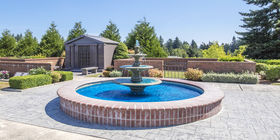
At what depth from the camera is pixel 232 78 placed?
1266 cm

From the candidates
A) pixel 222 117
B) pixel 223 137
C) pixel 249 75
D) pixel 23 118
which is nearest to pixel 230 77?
pixel 249 75

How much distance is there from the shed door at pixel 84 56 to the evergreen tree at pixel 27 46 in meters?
13.1

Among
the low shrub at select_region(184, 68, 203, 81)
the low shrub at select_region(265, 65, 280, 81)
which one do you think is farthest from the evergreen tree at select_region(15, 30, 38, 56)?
the low shrub at select_region(265, 65, 280, 81)

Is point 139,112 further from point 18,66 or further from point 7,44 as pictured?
point 7,44

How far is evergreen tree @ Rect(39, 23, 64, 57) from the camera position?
95.2 feet

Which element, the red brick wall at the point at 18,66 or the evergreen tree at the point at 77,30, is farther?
the evergreen tree at the point at 77,30

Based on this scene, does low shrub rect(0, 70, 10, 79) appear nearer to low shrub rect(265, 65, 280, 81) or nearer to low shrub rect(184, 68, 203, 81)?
low shrub rect(184, 68, 203, 81)

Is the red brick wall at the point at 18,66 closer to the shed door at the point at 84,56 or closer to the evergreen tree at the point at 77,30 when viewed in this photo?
the shed door at the point at 84,56

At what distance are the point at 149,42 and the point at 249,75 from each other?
787 inches

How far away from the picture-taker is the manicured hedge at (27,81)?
9.74m

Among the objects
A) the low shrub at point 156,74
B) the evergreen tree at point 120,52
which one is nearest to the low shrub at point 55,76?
Result: the low shrub at point 156,74

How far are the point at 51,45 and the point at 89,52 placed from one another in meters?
12.7

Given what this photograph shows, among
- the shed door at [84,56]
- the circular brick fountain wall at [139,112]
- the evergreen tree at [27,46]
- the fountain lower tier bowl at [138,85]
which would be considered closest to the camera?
the circular brick fountain wall at [139,112]

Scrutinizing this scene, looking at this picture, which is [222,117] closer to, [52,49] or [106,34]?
[52,49]
